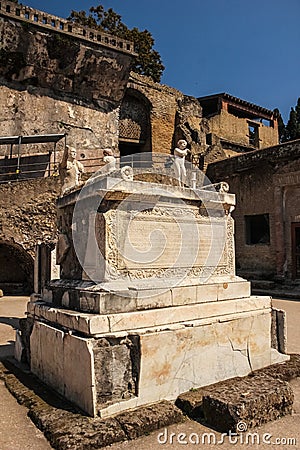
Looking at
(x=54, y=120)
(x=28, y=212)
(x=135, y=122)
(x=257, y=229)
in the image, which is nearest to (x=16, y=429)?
(x=28, y=212)

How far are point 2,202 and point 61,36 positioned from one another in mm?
9001

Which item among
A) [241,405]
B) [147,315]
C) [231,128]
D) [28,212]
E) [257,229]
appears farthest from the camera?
[231,128]

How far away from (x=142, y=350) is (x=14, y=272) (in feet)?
43.6

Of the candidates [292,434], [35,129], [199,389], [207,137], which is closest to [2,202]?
[35,129]

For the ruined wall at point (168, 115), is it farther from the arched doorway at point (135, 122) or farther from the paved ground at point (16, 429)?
the paved ground at point (16, 429)

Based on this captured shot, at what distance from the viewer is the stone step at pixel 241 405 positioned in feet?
10.3

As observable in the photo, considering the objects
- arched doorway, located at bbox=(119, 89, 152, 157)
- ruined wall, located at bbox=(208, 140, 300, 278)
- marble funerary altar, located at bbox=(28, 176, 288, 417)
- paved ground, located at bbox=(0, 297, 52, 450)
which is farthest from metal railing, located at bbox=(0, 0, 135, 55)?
paved ground, located at bbox=(0, 297, 52, 450)

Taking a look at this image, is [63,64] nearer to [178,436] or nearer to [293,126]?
[178,436]

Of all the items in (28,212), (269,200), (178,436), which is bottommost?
(178,436)

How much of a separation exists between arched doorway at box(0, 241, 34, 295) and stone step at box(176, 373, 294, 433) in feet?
39.0

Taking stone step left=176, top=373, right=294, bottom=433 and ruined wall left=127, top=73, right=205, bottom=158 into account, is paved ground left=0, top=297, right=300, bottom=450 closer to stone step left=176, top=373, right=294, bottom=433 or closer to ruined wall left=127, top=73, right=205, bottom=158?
stone step left=176, top=373, right=294, bottom=433

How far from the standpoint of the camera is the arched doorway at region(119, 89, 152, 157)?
2361cm

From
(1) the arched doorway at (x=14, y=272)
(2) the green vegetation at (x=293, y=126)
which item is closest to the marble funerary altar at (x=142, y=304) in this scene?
(1) the arched doorway at (x=14, y=272)

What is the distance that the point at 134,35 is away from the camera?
27.0 metres
